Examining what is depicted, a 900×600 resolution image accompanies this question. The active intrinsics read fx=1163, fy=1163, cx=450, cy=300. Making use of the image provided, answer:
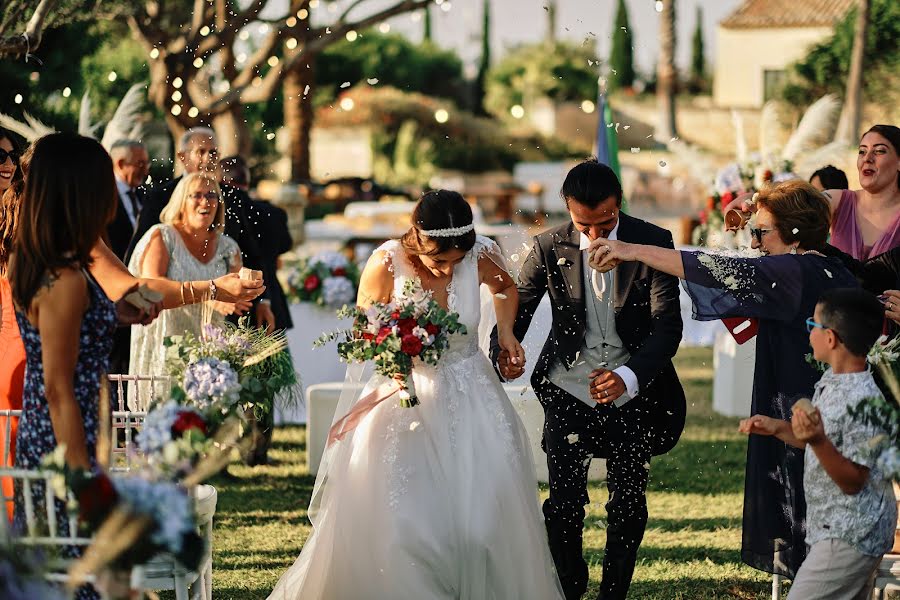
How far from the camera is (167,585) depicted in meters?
3.68

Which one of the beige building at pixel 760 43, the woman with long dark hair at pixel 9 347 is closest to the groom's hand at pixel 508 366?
the woman with long dark hair at pixel 9 347

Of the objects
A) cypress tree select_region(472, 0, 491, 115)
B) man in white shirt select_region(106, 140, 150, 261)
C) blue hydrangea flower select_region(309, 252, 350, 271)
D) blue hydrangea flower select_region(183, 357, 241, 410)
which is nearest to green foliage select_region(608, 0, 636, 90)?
cypress tree select_region(472, 0, 491, 115)

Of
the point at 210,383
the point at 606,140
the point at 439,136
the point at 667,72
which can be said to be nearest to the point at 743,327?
the point at 210,383

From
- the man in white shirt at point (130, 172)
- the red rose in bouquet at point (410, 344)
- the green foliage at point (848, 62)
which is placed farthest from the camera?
the green foliage at point (848, 62)

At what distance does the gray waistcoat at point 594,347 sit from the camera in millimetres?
4473

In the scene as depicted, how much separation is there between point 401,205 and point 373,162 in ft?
59.4

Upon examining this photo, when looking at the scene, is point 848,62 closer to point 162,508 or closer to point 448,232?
point 448,232

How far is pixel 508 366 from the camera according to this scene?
15.0 feet

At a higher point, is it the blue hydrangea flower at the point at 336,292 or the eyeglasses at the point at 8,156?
the eyeglasses at the point at 8,156

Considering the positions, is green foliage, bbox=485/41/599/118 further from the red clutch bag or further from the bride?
the red clutch bag

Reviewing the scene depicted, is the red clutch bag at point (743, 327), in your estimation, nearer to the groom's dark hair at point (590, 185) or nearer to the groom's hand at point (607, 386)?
the groom's hand at point (607, 386)

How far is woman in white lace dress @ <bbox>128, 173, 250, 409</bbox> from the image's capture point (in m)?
6.13

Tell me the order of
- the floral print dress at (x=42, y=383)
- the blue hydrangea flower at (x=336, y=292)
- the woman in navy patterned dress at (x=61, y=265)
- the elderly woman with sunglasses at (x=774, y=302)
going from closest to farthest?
the woman in navy patterned dress at (x=61, y=265) < the floral print dress at (x=42, y=383) < the elderly woman with sunglasses at (x=774, y=302) < the blue hydrangea flower at (x=336, y=292)

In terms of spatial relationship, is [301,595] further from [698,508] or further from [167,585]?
[698,508]
